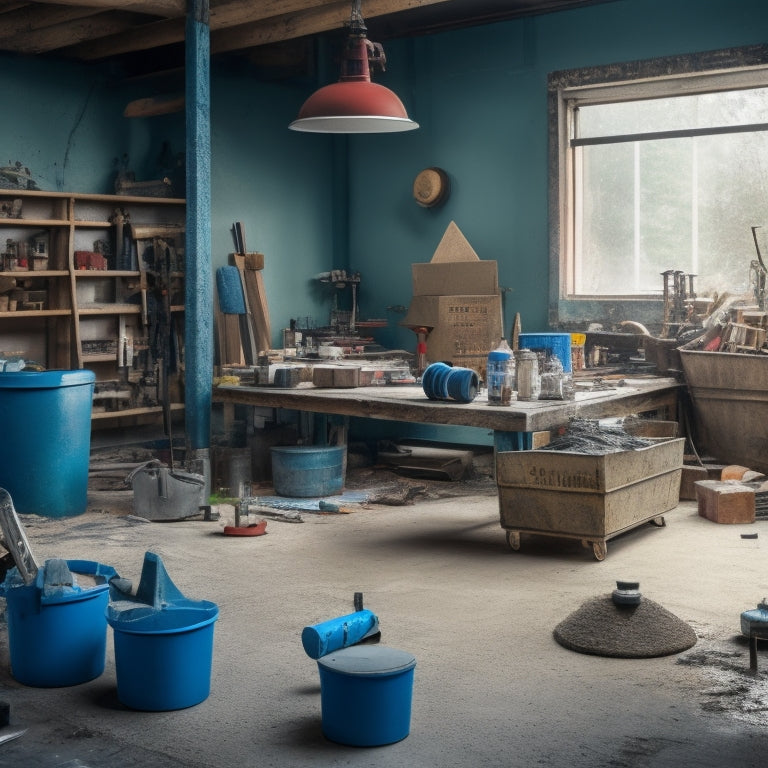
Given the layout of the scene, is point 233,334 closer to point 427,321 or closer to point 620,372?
point 427,321

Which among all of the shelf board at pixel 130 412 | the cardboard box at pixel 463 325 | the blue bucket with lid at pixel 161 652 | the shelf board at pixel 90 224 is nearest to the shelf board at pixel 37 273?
the shelf board at pixel 90 224

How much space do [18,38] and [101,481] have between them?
3.08m

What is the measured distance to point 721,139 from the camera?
776cm

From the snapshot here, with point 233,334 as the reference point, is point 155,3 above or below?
above

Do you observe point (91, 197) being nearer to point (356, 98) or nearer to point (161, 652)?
point (356, 98)

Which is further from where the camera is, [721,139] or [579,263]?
[579,263]

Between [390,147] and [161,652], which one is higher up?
[390,147]

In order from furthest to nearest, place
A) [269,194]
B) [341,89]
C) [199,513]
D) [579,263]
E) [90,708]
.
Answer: [269,194] < [579,263] < [199,513] < [341,89] < [90,708]

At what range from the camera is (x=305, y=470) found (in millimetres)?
7121

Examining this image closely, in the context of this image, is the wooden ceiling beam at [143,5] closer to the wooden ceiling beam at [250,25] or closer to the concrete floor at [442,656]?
the wooden ceiling beam at [250,25]

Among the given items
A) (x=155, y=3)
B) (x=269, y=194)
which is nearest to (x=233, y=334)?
(x=269, y=194)

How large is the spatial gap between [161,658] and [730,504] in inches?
148

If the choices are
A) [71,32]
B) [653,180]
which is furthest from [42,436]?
[653,180]

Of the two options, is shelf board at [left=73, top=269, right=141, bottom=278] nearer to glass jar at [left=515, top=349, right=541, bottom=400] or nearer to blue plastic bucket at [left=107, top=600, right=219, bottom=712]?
glass jar at [left=515, top=349, right=541, bottom=400]
